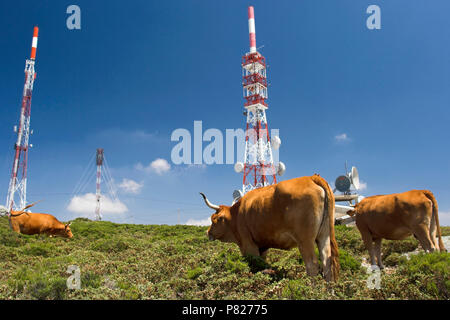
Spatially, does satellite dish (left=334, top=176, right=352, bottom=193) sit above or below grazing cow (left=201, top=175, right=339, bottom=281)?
above

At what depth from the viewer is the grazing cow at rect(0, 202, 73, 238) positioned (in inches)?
671

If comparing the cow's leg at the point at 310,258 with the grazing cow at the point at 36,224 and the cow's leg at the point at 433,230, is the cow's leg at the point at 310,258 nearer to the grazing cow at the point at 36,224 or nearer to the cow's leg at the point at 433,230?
the cow's leg at the point at 433,230

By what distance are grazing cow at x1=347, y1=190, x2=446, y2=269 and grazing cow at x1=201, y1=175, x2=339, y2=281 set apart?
4.13 m

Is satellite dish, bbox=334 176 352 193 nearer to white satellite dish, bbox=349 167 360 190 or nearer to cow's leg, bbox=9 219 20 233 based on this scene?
white satellite dish, bbox=349 167 360 190

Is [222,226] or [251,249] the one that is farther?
[222,226]

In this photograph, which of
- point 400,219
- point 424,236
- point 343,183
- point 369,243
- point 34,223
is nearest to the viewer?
point 424,236

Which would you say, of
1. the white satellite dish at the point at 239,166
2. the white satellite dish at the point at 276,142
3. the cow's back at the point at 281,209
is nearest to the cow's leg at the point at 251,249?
the cow's back at the point at 281,209

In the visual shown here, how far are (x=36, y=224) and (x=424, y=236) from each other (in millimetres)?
18656

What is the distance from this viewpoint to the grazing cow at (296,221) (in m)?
5.58

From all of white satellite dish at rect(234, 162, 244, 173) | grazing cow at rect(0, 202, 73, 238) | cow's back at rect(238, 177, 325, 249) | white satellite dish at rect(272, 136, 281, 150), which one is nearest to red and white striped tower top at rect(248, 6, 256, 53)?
white satellite dish at rect(272, 136, 281, 150)

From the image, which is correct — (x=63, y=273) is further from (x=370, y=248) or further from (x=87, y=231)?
(x=87, y=231)

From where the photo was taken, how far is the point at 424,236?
26.6 ft

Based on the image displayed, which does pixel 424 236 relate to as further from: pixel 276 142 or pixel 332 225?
pixel 276 142

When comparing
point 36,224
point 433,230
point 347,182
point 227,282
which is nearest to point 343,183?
point 347,182
